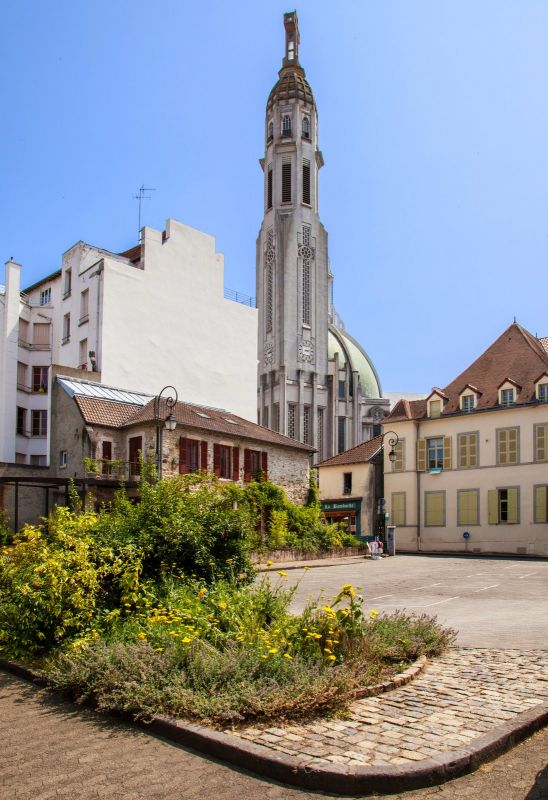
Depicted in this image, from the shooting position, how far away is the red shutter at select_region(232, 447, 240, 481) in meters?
32.0

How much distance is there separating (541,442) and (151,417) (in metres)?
19.7

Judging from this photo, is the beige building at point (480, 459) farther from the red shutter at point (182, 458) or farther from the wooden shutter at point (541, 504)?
the red shutter at point (182, 458)

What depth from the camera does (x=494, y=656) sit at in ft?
27.4

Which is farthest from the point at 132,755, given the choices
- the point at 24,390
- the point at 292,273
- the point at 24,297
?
the point at 292,273

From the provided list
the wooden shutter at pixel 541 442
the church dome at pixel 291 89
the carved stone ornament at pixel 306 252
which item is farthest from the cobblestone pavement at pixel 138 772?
the church dome at pixel 291 89

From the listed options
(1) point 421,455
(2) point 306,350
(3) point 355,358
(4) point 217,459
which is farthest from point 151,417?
(3) point 355,358

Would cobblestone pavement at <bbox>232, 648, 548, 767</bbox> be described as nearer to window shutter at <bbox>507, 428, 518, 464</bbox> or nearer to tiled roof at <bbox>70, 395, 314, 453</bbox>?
tiled roof at <bbox>70, 395, 314, 453</bbox>

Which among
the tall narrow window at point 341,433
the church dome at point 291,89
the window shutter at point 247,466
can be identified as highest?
the church dome at point 291,89

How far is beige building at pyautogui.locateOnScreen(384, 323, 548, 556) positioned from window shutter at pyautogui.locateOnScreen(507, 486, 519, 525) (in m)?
0.05

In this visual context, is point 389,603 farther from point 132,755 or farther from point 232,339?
point 232,339

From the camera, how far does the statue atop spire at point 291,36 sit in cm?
8500

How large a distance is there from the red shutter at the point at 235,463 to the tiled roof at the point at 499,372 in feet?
47.3

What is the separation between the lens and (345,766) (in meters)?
4.80

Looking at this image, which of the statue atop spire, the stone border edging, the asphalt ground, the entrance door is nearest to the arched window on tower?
the statue atop spire
